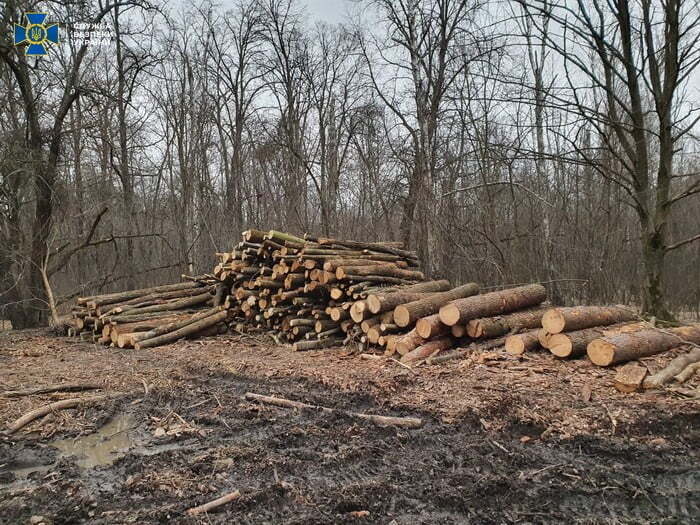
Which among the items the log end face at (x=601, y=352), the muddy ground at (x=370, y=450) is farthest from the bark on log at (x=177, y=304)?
the log end face at (x=601, y=352)

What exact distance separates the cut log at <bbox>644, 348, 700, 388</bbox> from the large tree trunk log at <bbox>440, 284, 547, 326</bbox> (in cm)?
211

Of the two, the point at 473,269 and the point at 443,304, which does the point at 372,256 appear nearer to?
the point at 443,304

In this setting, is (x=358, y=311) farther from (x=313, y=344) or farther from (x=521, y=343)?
(x=521, y=343)

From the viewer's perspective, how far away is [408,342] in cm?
642

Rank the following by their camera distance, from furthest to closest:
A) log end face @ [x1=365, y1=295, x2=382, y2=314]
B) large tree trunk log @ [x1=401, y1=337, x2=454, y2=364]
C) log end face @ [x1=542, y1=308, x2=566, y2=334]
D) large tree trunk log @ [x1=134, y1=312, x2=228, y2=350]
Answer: large tree trunk log @ [x1=134, y1=312, x2=228, y2=350] < log end face @ [x1=365, y1=295, x2=382, y2=314] < large tree trunk log @ [x1=401, y1=337, x2=454, y2=364] < log end face @ [x1=542, y1=308, x2=566, y2=334]

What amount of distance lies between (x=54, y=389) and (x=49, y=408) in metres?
0.79

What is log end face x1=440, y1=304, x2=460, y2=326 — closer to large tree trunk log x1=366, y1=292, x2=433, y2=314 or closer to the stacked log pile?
the stacked log pile

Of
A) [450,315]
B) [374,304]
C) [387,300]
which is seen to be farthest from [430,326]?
[374,304]

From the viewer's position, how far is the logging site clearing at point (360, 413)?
9.02ft

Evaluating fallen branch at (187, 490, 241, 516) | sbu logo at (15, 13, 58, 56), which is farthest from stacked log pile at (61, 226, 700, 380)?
sbu logo at (15, 13, 58, 56)

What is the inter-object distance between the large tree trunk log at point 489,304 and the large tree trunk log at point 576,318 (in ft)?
2.78

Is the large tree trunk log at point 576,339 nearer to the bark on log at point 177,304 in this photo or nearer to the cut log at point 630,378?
the cut log at point 630,378

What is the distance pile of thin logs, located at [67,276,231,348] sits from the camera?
339 inches

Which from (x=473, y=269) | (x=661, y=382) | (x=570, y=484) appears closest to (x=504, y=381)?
(x=661, y=382)
